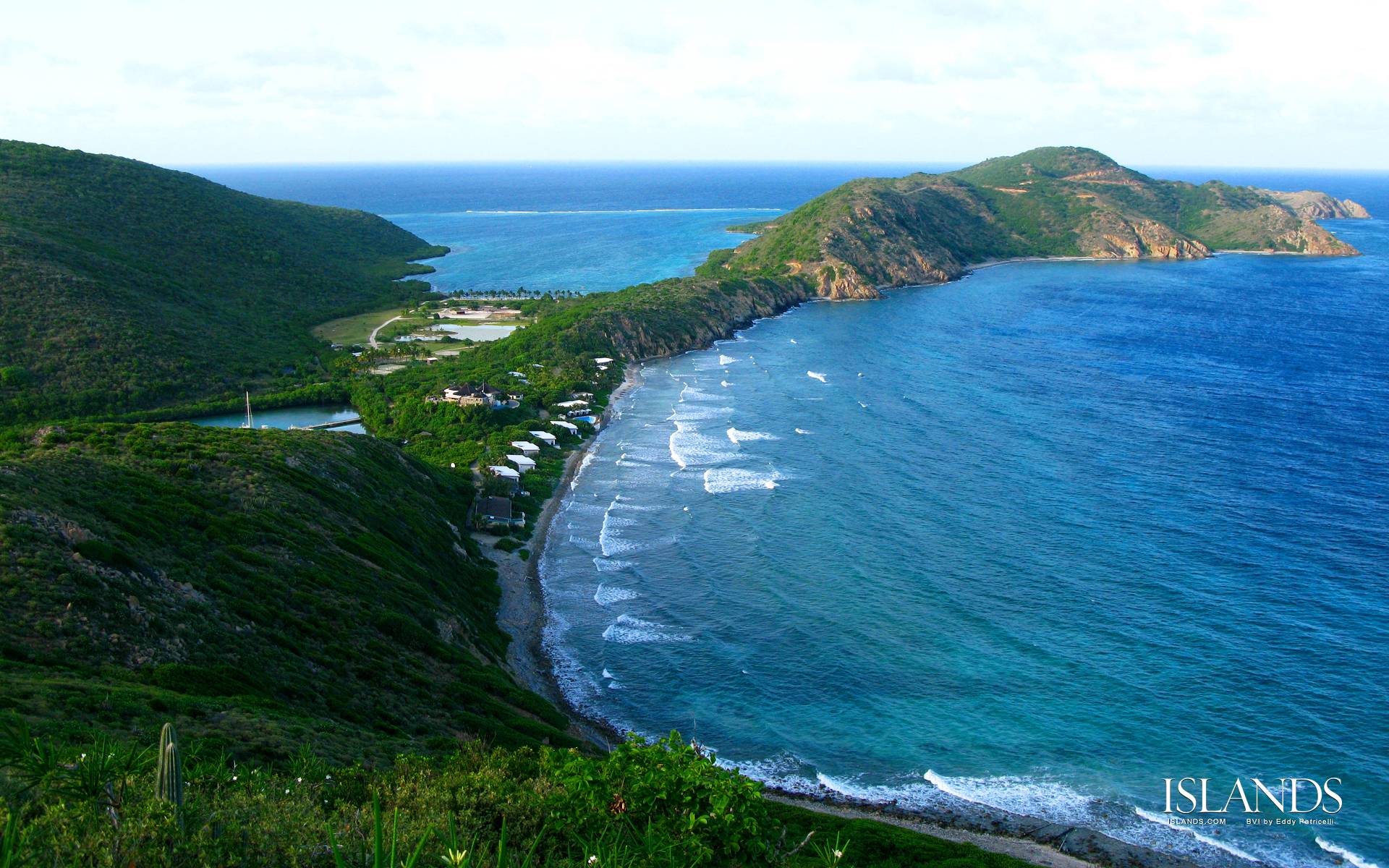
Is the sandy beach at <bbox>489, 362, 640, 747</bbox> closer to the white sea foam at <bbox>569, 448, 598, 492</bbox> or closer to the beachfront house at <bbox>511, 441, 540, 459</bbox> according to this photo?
the white sea foam at <bbox>569, 448, 598, 492</bbox>

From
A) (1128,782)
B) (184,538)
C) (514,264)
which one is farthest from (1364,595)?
(514,264)

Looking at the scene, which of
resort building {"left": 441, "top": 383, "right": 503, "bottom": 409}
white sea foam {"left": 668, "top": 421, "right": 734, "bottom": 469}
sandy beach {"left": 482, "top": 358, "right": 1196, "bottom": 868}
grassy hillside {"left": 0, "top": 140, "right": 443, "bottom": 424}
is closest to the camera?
sandy beach {"left": 482, "top": 358, "right": 1196, "bottom": 868}

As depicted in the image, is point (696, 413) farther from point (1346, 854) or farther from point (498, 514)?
point (1346, 854)

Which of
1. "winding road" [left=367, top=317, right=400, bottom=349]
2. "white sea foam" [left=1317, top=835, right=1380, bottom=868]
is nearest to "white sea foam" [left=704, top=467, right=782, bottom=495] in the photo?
"white sea foam" [left=1317, top=835, right=1380, bottom=868]

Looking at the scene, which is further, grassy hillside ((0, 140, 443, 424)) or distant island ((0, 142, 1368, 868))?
grassy hillside ((0, 140, 443, 424))

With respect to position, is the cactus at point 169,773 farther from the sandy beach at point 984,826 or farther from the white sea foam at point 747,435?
the white sea foam at point 747,435

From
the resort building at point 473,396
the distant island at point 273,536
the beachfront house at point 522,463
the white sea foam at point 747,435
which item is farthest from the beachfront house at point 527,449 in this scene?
the white sea foam at point 747,435

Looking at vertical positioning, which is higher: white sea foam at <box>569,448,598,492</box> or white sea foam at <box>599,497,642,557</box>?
white sea foam at <box>569,448,598,492</box>

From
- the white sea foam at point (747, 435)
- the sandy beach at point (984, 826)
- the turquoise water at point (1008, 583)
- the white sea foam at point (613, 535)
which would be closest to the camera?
the sandy beach at point (984, 826)
